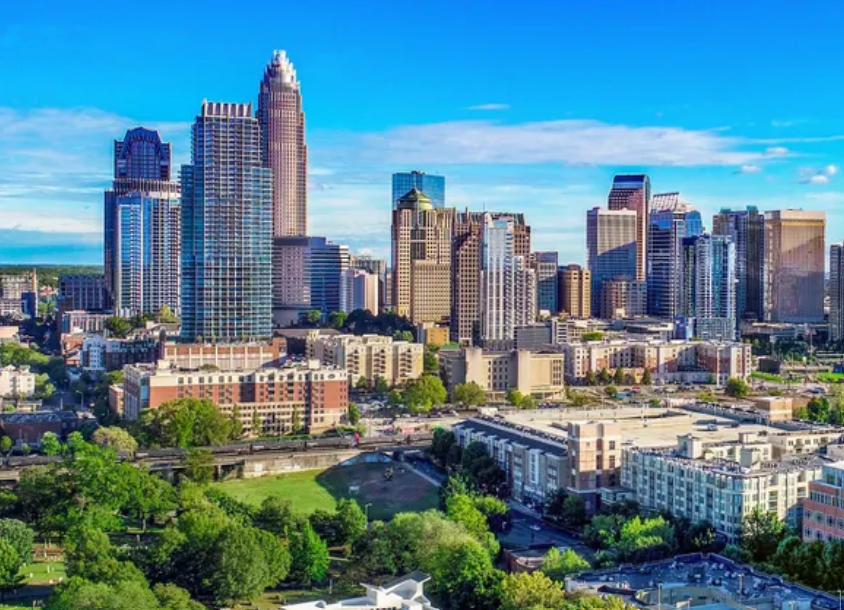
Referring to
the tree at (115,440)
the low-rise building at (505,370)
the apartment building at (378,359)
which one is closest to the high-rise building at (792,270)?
the low-rise building at (505,370)

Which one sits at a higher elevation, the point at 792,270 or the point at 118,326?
the point at 792,270

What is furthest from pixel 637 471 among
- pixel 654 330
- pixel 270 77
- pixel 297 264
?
pixel 270 77

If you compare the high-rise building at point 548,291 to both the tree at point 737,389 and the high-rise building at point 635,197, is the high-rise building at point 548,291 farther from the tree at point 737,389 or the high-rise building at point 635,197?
the tree at point 737,389

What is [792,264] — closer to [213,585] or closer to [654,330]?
[654,330]

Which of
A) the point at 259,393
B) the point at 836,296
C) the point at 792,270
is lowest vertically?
the point at 259,393

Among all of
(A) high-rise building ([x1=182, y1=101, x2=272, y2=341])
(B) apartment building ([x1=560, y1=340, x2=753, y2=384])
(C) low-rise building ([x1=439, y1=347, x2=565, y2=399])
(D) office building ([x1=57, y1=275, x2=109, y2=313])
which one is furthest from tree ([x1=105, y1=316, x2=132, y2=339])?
(B) apartment building ([x1=560, y1=340, x2=753, y2=384])

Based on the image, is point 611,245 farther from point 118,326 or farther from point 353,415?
point 353,415

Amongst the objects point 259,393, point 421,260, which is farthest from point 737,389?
point 421,260

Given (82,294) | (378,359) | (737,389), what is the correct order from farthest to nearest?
(82,294)
(378,359)
(737,389)

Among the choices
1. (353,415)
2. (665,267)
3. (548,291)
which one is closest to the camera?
(353,415)
